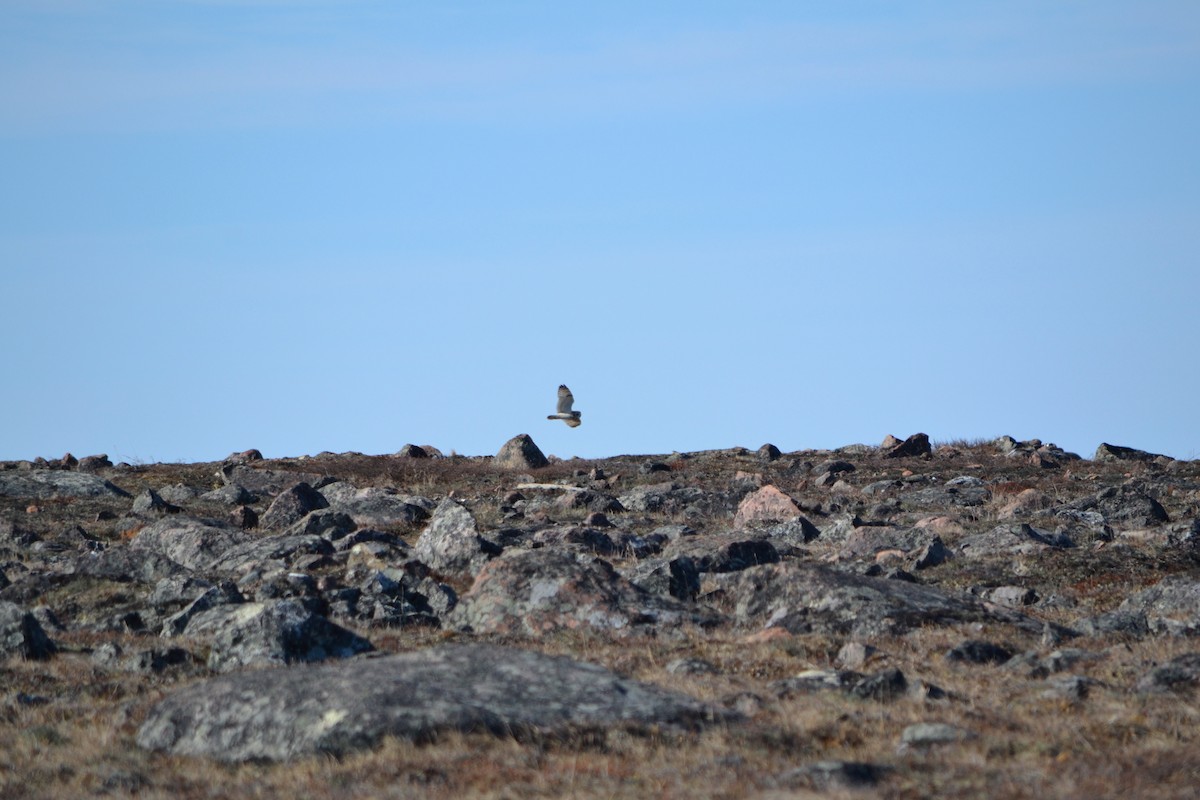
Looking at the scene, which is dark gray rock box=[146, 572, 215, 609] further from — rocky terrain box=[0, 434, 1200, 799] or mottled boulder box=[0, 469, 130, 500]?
mottled boulder box=[0, 469, 130, 500]

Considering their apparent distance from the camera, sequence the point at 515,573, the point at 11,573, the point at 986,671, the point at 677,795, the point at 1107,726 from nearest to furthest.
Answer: the point at 677,795
the point at 1107,726
the point at 986,671
the point at 515,573
the point at 11,573

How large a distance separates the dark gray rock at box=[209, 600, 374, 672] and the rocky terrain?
0.03 meters

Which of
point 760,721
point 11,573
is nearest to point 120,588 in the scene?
point 11,573

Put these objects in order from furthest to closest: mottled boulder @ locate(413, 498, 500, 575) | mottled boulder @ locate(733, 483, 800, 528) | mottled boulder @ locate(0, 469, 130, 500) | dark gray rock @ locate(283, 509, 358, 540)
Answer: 1. mottled boulder @ locate(0, 469, 130, 500)
2. mottled boulder @ locate(733, 483, 800, 528)
3. dark gray rock @ locate(283, 509, 358, 540)
4. mottled boulder @ locate(413, 498, 500, 575)

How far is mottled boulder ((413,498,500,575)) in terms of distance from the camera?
2052cm

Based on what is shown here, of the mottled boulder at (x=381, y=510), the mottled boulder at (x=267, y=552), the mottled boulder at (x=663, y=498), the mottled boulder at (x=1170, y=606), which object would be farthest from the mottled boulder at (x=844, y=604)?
the mottled boulder at (x=663, y=498)

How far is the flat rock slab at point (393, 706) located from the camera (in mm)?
10820

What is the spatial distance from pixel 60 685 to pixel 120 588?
5.72 m

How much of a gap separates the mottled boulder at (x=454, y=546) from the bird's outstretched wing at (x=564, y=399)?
10.3 m

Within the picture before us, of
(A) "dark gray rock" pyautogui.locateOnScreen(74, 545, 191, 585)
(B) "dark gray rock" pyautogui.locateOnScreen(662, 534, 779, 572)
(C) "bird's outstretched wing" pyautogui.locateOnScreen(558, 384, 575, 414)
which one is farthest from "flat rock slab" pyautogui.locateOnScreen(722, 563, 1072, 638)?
(C) "bird's outstretched wing" pyautogui.locateOnScreen(558, 384, 575, 414)

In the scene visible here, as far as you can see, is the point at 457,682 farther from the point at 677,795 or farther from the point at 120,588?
the point at 120,588

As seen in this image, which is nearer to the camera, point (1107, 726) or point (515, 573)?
point (1107, 726)

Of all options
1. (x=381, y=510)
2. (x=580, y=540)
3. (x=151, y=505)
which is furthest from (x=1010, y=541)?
(x=151, y=505)

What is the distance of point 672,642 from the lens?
15320 mm
